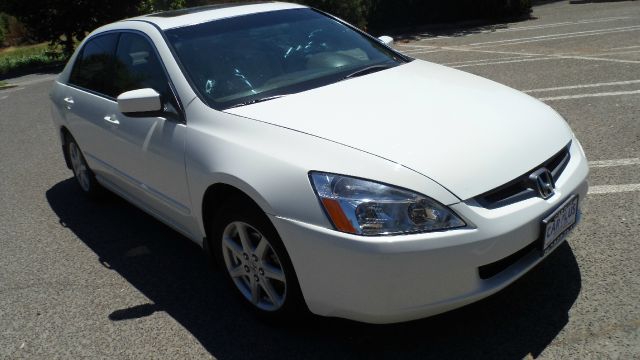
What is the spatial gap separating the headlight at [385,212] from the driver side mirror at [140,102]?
1.35 meters

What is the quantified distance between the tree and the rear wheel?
15191 millimetres

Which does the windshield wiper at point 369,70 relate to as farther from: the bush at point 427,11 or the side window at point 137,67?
the bush at point 427,11

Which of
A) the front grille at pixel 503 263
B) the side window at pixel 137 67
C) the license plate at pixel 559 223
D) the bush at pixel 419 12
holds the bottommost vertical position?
the bush at pixel 419 12

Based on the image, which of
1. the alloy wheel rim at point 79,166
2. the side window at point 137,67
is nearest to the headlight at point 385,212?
the side window at point 137,67

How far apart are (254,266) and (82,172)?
284 cm

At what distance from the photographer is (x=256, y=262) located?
302 cm

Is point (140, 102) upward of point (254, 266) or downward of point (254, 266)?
upward

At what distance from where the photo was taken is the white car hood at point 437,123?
2.57 meters

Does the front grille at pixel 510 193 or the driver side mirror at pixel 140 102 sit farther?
the driver side mirror at pixel 140 102

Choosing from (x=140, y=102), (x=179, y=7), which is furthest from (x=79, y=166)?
(x=179, y=7)

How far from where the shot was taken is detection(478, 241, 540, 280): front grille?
2.58 meters

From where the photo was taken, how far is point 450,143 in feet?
8.77

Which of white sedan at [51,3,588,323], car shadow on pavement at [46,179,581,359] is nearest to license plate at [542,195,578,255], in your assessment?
white sedan at [51,3,588,323]

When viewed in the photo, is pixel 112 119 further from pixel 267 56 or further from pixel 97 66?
pixel 267 56
